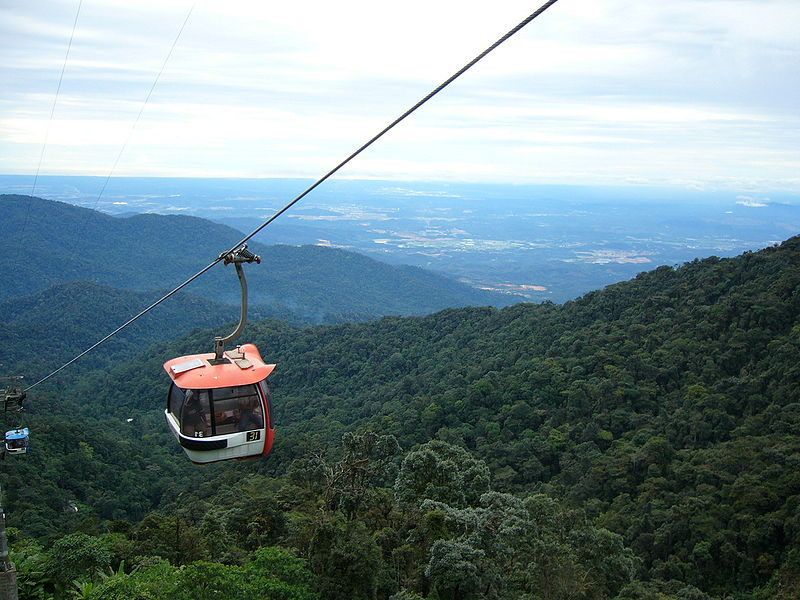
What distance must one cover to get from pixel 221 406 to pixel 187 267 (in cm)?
13628

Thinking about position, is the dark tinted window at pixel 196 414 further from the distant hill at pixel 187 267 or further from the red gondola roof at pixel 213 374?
the distant hill at pixel 187 267

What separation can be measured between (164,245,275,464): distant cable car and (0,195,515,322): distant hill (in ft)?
360

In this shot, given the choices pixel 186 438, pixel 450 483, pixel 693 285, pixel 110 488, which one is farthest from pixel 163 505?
pixel 693 285

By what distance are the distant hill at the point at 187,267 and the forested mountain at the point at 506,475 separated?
75779mm

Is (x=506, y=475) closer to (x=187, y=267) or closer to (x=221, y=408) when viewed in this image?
(x=221, y=408)

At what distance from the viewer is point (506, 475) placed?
25859mm

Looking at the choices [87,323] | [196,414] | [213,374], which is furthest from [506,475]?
[87,323]

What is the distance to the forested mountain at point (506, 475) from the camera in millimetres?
14789

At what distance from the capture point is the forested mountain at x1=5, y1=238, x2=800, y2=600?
14.8 meters

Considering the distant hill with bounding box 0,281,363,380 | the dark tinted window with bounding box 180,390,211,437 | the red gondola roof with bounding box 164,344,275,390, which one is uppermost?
the red gondola roof with bounding box 164,344,275,390

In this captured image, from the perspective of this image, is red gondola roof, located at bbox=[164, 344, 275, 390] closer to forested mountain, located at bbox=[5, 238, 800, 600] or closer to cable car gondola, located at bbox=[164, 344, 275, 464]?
cable car gondola, located at bbox=[164, 344, 275, 464]

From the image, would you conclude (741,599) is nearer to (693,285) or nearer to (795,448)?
(795,448)

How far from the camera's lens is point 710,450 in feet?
75.9

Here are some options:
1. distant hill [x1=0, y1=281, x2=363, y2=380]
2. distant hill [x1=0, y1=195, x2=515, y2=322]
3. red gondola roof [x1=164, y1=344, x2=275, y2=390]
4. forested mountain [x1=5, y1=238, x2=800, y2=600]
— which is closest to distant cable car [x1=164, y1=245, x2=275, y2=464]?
red gondola roof [x1=164, y1=344, x2=275, y2=390]
